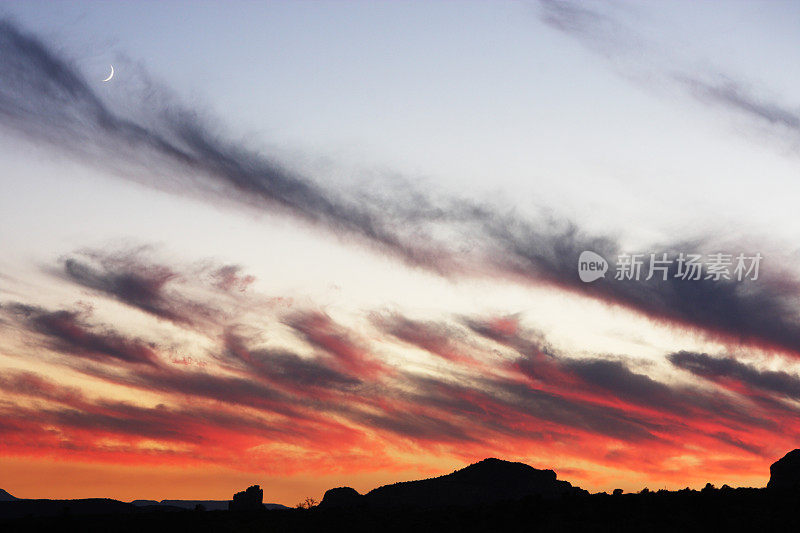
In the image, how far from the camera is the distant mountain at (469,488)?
149 m

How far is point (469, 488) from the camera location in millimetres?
166125

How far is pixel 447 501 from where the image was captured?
15400 centimetres

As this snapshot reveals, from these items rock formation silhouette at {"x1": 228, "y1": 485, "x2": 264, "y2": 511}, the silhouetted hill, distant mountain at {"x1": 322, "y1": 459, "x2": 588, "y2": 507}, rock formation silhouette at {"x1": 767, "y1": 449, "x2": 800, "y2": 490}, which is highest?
rock formation silhouette at {"x1": 767, "y1": 449, "x2": 800, "y2": 490}

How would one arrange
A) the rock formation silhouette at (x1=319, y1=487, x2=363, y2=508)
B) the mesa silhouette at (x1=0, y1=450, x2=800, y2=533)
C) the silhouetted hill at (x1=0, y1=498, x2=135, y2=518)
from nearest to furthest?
the mesa silhouette at (x1=0, y1=450, x2=800, y2=533) → the rock formation silhouette at (x1=319, y1=487, x2=363, y2=508) → the silhouetted hill at (x1=0, y1=498, x2=135, y2=518)

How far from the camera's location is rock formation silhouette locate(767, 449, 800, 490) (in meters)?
87.2

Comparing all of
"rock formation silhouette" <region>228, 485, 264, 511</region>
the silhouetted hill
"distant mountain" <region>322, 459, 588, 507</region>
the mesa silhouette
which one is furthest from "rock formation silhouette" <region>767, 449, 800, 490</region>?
the silhouetted hill

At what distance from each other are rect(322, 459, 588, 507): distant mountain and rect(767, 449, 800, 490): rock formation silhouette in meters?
54.1

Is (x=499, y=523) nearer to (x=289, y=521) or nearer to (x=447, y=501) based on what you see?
(x=289, y=521)

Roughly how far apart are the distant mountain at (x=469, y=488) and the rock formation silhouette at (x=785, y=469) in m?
54.1

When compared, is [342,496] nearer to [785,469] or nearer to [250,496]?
[250,496]

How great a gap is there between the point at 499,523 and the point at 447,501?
11271cm

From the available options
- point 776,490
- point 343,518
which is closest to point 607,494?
point 776,490

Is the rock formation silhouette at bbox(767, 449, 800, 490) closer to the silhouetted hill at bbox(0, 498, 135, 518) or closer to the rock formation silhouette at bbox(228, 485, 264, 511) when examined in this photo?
the rock formation silhouette at bbox(228, 485, 264, 511)

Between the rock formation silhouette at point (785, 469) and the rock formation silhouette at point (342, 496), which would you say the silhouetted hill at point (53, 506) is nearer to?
the rock formation silhouette at point (342, 496)
